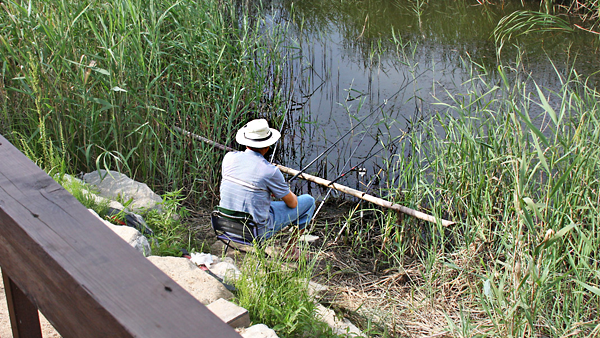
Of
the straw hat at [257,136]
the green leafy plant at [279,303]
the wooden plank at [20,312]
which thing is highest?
the wooden plank at [20,312]

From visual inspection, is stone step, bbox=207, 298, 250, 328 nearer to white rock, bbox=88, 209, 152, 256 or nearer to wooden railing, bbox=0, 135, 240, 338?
white rock, bbox=88, 209, 152, 256

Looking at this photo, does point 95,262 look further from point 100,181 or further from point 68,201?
point 100,181

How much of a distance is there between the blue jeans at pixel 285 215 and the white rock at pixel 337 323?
74 centimetres

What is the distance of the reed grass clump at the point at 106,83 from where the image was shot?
3328 millimetres

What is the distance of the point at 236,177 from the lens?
10.8 ft

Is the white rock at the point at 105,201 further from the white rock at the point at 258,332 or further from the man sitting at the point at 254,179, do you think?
the white rock at the point at 258,332

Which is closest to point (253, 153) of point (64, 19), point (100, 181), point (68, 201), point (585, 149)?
point (100, 181)

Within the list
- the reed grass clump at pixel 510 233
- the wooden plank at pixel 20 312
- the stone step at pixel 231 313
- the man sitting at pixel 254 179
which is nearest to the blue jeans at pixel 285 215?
the man sitting at pixel 254 179

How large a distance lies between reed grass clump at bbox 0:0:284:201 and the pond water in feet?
3.64

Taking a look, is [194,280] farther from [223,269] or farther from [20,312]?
[20,312]

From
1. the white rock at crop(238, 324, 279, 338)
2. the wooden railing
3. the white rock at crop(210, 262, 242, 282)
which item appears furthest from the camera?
the white rock at crop(210, 262, 242, 282)

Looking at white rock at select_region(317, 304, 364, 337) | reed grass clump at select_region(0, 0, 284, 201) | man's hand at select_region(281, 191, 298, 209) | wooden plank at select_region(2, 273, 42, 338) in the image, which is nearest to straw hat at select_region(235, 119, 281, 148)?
man's hand at select_region(281, 191, 298, 209)

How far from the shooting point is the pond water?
5.27 meters

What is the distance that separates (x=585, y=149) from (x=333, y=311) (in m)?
1.56
